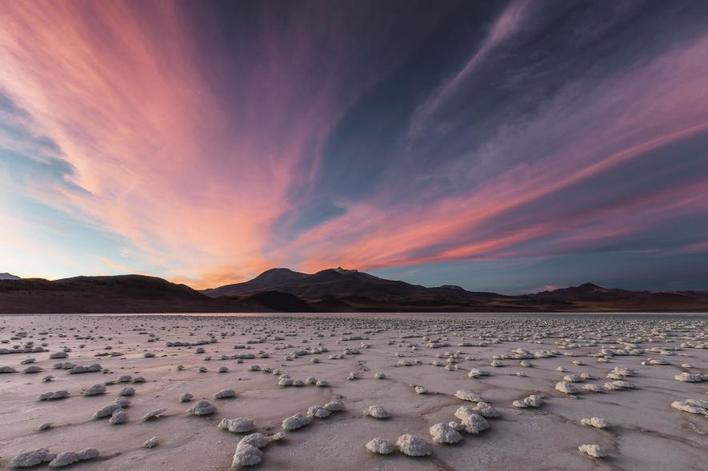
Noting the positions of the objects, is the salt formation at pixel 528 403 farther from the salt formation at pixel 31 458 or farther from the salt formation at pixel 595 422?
the salt formation at pixel 31 458

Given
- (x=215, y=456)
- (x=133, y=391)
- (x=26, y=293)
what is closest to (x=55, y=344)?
(x=133, y=391)

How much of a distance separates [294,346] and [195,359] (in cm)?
327

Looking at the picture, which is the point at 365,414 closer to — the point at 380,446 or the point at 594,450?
the point at 380,446

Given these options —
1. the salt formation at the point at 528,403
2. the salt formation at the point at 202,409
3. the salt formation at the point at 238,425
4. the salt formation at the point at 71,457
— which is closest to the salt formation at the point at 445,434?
the salt formation at the point at 528,403

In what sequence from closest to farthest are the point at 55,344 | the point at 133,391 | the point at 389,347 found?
the point at 133,391 → the point at 389,347 → the point at 55,344

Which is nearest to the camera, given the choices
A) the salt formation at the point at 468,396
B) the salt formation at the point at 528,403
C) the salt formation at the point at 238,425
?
the salt formation at the point at 238,425

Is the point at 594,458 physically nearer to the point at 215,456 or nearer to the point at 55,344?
the point at 215,456

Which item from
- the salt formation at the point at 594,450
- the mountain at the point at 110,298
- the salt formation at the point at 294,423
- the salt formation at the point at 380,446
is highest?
the mountain at the point at 110,298

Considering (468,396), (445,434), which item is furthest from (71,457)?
(468,396)

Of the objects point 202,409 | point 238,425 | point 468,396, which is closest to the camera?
point 238,425

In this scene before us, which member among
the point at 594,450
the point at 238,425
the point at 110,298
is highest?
the point at 110,298

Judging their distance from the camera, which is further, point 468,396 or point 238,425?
point 468,396

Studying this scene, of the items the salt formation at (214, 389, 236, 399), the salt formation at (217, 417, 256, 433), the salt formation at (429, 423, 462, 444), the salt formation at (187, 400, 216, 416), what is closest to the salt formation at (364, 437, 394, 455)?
the salt formation at (429, 423, 462, 444)

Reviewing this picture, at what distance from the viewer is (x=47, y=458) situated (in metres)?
3.02
